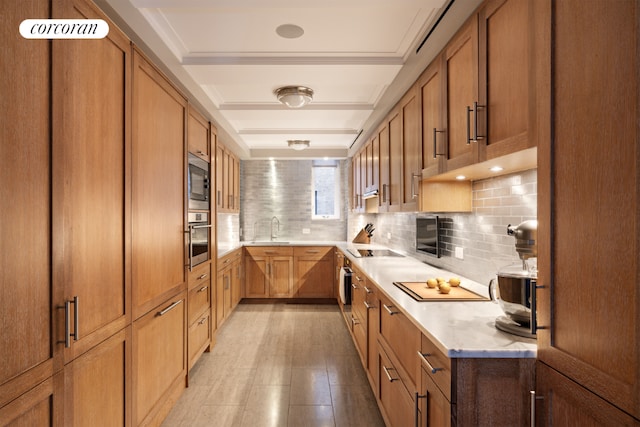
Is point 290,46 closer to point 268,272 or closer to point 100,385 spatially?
point 100,385

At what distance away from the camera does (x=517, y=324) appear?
4.38ft

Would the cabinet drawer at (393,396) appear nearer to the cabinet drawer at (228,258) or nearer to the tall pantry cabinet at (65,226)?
the tall pantry cabinet at (65,226)

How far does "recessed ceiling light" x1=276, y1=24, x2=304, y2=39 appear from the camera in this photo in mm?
2066

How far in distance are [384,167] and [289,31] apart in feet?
5.82

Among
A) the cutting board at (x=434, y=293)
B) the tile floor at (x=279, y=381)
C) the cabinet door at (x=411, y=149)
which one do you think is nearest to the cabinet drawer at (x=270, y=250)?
the tile floor at (x=279, y=381)

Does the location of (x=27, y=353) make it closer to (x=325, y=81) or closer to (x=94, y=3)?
(x=94, y=3)

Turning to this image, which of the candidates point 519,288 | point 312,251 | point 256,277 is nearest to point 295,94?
point 519,288

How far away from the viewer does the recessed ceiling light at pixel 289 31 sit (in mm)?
2066

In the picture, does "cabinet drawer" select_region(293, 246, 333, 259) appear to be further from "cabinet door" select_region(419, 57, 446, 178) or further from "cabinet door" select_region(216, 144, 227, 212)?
"cabinet door" select_region(419, 57, 446, 178)

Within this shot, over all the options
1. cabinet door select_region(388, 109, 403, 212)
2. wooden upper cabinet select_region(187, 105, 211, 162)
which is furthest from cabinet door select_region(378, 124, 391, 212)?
wooden upper cabinet select_region(187, 105, 211, 162)

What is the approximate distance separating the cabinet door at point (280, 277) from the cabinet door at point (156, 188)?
2.79m

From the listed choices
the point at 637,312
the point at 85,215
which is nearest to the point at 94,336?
the point at 85,215

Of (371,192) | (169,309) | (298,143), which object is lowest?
(169,309)

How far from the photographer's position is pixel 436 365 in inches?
51.9
